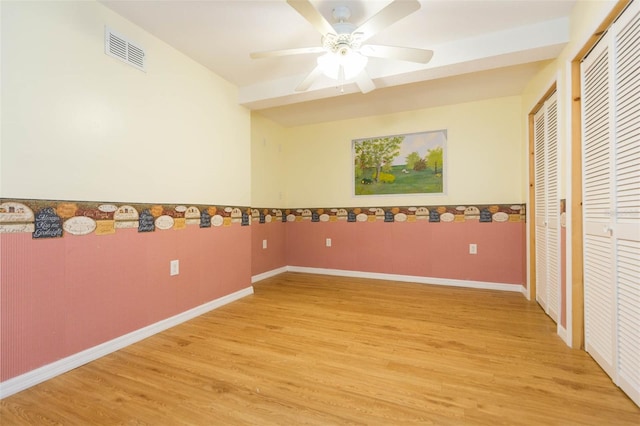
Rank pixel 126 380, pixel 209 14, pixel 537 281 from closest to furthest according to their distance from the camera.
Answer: pixel 126 380
pixel 209 14
pixel 537 281

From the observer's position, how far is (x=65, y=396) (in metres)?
1.48

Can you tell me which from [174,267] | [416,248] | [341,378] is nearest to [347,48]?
[341,378]

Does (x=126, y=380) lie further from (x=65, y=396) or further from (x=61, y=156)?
(x=61, y=156)

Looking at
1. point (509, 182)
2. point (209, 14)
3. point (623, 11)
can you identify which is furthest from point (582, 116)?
point (209, 14)

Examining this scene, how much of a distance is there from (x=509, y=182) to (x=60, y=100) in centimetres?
426

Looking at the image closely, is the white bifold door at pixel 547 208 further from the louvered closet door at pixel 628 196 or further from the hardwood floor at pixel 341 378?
the louvered closet door at pixel 628 196

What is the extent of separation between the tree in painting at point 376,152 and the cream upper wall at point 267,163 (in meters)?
1.24

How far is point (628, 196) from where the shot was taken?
54.6 inches

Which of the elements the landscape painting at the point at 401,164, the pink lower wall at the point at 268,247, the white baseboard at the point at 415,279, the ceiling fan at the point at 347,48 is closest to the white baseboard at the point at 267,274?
the pink lower wall at the point at 268,247

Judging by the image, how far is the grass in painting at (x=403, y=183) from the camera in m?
3.74

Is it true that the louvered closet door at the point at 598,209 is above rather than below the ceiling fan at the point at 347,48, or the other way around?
below

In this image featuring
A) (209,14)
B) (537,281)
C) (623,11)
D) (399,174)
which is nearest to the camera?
(623,11)

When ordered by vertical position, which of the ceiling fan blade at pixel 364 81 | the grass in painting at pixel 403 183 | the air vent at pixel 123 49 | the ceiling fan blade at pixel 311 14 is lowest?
the grass in painting at pixel 403 183

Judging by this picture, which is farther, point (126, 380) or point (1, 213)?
point (126, 380)
